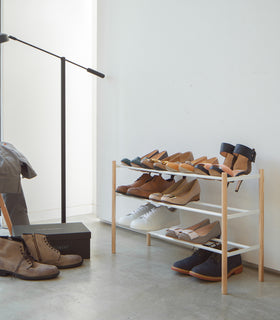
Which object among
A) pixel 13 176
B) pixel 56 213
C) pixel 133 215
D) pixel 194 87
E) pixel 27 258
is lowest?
pixel 56 213

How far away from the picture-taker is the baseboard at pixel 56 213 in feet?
11.3

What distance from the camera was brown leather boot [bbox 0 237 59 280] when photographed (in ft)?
6.49

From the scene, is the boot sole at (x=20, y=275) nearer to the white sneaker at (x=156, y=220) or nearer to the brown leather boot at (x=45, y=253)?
the brown leather boot at (x=45, y=253)

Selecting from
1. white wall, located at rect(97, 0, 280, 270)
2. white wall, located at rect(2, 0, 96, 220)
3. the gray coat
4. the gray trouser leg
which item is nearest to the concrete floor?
white wall, located at rect(97, 0, 280, 270)

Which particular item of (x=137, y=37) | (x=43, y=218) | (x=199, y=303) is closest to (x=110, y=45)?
(x=137, y=37)

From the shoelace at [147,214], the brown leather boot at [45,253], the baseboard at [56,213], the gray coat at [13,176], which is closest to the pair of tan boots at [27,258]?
the brown leather boot at [45,253]

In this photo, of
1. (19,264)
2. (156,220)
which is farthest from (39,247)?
(156,220)

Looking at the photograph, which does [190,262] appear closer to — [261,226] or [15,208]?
[261,226]

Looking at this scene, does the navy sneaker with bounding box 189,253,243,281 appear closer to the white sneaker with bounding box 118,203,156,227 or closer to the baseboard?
the white sneaker with bounding box 118,203,156,227

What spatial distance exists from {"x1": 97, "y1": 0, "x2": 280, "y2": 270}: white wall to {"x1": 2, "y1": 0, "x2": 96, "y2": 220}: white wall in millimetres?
394

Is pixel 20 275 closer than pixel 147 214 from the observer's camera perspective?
Yes

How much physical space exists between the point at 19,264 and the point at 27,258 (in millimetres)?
47

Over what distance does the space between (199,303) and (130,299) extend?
30 cm

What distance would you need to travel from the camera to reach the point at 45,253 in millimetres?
2125
